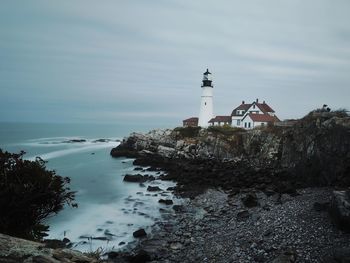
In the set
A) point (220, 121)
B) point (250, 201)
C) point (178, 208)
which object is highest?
point (220, 121)

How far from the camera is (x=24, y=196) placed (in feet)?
30.6

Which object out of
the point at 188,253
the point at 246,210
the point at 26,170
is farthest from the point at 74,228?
the point at 26,170

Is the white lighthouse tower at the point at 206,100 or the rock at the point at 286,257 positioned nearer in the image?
the rock at the point at 286,257

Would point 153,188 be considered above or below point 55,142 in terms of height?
below

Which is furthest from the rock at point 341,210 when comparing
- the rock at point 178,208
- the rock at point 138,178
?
the rock at point 138,178

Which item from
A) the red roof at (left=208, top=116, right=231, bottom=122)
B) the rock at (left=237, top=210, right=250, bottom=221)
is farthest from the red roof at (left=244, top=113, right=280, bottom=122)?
the rock at (left=237, top=210, right=250, bottom=221)

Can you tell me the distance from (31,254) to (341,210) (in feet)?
45.4

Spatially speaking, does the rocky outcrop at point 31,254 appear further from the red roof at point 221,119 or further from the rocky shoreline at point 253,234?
the red roof at point 221,119

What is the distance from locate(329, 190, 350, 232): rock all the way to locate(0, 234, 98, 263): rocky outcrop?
12.4 metres

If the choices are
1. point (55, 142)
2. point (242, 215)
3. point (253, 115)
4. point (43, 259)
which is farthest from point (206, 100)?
point (43, 259)

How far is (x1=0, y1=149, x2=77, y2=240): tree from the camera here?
9.19 m

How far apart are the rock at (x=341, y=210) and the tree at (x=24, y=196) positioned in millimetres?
12624

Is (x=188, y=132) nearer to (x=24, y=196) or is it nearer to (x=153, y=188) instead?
(x=153, y=188)

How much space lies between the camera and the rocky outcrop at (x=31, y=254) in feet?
20.0
